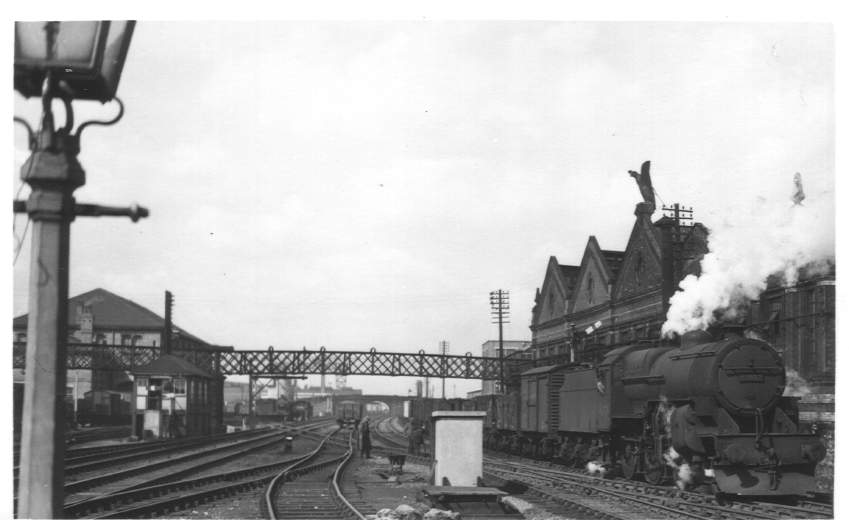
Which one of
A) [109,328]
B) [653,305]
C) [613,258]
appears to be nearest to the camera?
[653,305]

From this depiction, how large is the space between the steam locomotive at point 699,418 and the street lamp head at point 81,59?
10379 millimetres

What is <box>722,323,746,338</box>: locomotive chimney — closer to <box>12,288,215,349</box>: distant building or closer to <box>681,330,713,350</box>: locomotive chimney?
<box>681,330,713,350</box>: locomotive chimney

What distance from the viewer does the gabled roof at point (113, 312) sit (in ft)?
169

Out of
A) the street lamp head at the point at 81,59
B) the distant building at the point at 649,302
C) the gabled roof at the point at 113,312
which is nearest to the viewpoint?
the street lamp head at the point at 81,59

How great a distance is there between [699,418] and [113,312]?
167ft

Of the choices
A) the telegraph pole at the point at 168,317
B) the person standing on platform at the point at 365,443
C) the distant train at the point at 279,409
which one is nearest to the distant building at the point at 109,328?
the telegraph pole at the point at 168,317

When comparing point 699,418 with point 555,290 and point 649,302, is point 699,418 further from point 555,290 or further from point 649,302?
point 555,290

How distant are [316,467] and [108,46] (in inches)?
648

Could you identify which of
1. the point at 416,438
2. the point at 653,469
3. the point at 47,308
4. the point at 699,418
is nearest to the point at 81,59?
the point at 47,308

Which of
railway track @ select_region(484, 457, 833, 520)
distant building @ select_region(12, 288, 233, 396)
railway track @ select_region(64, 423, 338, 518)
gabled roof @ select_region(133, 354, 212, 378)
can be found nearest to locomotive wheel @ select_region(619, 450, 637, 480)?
railway track @ select_region(484, 457, 833, 520)

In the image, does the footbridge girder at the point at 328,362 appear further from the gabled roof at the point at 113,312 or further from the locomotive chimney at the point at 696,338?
the locomotive chimney at the point at 696,338

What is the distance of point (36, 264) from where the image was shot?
231 inches

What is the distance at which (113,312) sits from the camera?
5762 cm

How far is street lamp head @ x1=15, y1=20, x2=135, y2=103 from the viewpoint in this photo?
6381mm
